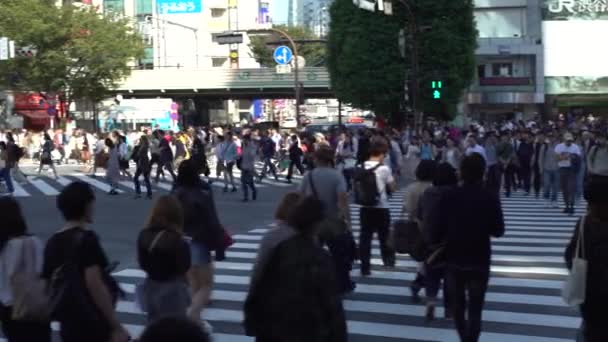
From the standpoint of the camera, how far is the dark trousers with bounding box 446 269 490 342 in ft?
23.6

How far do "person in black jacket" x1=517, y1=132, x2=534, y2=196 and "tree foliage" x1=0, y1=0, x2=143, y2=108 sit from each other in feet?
108

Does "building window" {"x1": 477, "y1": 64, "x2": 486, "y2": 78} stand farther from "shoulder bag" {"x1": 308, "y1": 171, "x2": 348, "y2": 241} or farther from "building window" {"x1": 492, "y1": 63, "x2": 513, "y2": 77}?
"shoulder bag" {"x1": 308, "y1": 171, "x2": 348, "y2": 241}

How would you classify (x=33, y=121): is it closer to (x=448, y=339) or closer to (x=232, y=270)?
(x=232, y=270)

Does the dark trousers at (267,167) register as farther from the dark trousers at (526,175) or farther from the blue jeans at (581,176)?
the blue jeans at (581,176)

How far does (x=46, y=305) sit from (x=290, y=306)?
57.8 inches

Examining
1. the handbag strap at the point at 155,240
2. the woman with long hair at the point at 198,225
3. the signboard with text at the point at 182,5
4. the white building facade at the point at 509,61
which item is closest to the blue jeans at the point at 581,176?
the woman with long hair at the point at 198,225

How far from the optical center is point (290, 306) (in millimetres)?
5086

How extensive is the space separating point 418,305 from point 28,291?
529 cm

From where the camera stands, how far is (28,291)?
5.66 metres

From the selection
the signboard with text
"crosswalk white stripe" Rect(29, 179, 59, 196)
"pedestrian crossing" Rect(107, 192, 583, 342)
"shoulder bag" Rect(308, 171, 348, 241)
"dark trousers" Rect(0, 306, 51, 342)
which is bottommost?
"pedestrian crossing" Rect(107, 192, 583, 342)

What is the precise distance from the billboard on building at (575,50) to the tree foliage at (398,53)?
21.6 metres

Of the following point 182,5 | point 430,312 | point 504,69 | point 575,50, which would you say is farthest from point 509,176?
point 182,5

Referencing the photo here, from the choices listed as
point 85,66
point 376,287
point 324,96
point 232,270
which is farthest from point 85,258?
point 324,96

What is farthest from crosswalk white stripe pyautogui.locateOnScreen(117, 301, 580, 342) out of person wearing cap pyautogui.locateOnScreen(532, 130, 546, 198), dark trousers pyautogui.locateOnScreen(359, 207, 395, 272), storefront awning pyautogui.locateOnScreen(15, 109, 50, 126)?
storefront awning pyautogui.locateOnScreen(15, 109, 50, 126)
